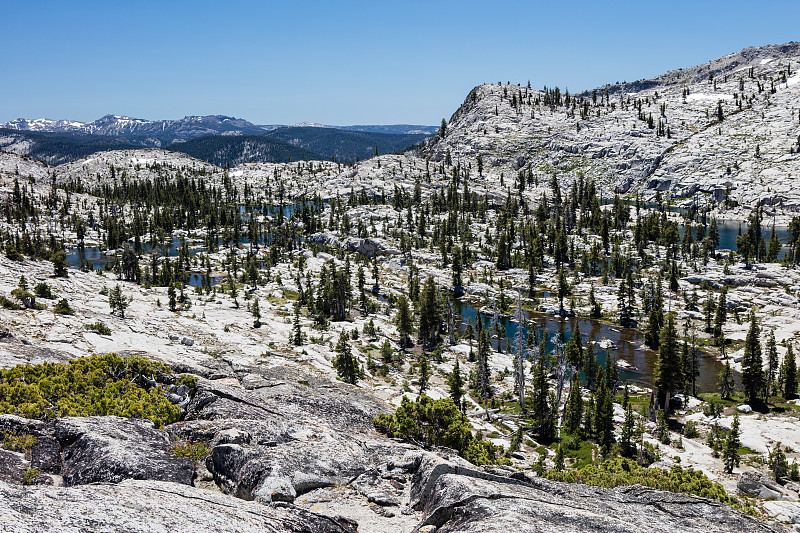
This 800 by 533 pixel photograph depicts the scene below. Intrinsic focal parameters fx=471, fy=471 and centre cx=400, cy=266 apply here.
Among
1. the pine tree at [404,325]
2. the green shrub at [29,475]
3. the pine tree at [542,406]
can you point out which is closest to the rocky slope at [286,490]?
the green shrub at [29,475]

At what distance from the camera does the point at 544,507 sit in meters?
18.1

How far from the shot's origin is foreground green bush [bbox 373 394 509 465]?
1395 inches

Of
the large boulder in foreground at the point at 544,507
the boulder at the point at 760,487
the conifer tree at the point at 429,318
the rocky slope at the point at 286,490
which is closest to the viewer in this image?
the rocky slope at the point at 286,490

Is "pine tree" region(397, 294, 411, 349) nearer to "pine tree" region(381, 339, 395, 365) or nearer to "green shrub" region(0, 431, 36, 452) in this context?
"pine tree" region(381, 339, 395, 365)

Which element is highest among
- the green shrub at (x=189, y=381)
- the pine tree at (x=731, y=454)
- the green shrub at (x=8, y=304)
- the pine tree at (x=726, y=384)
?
the green shrub at (x=189, y=381)

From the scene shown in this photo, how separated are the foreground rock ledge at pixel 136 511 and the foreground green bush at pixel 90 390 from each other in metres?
12.6

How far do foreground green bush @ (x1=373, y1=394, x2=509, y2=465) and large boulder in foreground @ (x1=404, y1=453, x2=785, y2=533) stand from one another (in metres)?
9.14

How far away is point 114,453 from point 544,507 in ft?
Answer: 59.9

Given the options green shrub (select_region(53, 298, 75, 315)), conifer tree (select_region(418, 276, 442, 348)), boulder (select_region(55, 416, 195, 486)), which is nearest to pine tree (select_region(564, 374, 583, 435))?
conifer tree (select_region(418, 276, 442, 348))

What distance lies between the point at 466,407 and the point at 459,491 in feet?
196

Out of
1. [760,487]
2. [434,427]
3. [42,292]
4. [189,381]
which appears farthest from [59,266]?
[760,487]

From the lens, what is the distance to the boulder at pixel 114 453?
780 inches

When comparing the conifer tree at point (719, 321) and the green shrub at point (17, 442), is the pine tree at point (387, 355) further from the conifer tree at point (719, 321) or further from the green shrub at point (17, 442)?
the conifer tree at point (719, 321)

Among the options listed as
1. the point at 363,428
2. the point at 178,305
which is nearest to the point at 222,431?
the point at 363,428
